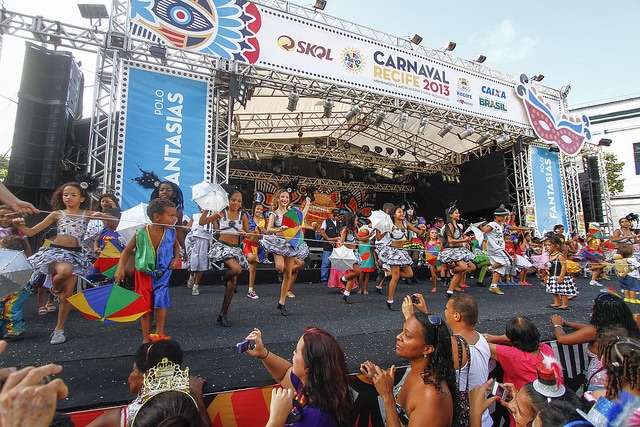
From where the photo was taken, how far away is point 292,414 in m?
1.61

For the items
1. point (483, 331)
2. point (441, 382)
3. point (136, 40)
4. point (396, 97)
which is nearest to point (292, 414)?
point (441, 382)

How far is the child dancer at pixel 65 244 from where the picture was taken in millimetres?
3367

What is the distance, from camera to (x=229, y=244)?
173 inches

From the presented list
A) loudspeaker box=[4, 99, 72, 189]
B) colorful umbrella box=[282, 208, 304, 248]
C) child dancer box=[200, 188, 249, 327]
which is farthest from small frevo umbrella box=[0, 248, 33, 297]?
loudspeaker box=[4, 99, 72, 189]

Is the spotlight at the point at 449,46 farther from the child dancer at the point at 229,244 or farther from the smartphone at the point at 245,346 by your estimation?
the smartphone at the point at 245,346

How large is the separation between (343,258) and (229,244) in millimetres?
2022

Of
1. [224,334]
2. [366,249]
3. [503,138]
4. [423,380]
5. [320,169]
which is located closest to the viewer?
[423,380]

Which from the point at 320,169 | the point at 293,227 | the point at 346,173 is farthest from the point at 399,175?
the point at 293,227

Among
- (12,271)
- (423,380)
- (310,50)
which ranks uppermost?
(310,50)

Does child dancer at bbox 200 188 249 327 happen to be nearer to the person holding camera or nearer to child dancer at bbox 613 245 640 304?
the person holding camera

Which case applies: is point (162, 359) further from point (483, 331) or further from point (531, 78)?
point (531, 78)

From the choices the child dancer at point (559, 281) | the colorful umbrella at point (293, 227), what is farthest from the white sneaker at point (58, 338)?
the child dancer at point (559, 281)

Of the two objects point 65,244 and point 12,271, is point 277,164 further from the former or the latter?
point 12,271

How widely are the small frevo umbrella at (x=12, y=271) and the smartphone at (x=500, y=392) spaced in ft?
12.0
